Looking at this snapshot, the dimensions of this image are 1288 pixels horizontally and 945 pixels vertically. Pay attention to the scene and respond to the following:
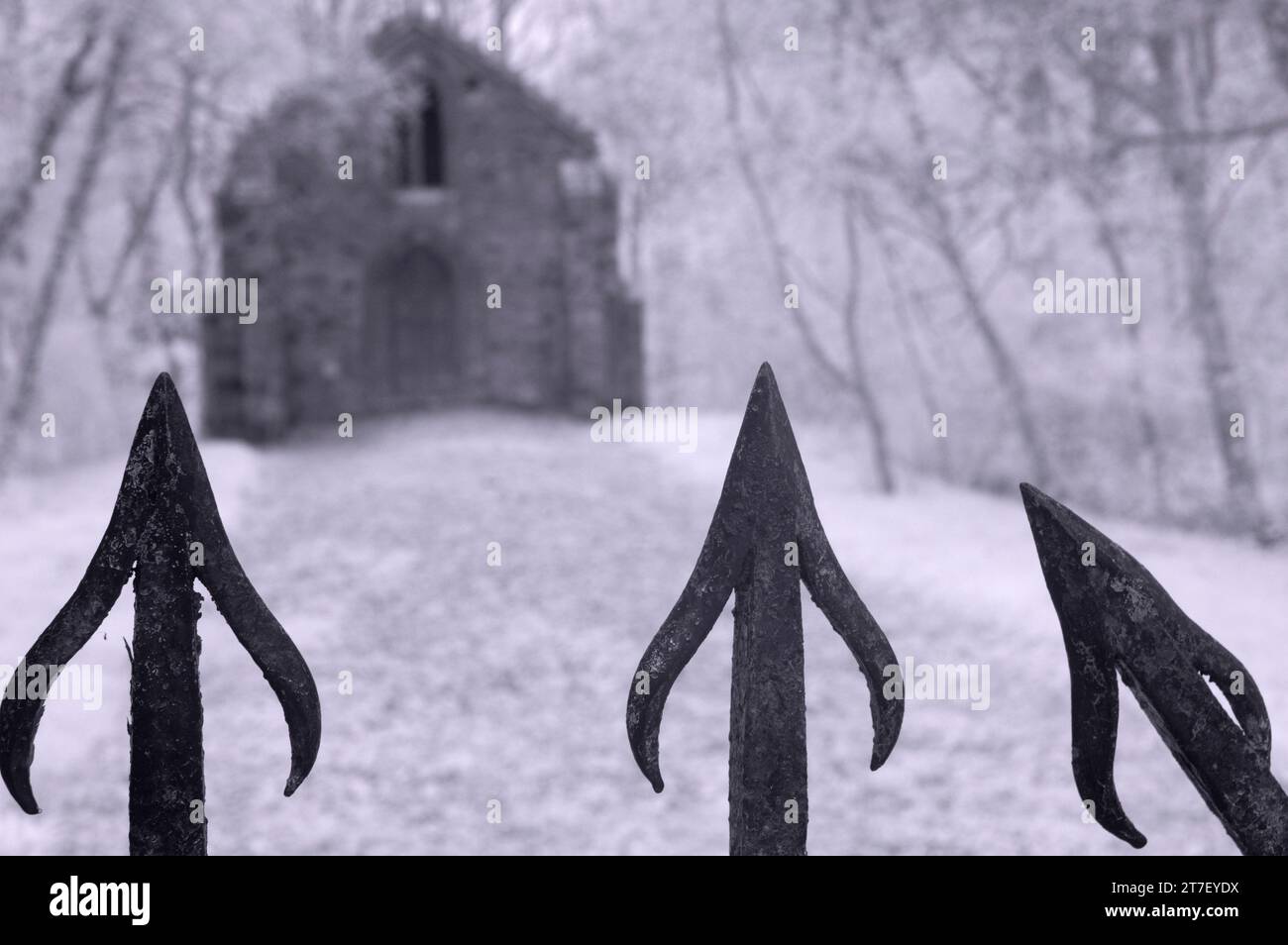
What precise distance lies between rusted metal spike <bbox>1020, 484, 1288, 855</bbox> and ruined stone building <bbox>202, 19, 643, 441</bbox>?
2332 centimetres

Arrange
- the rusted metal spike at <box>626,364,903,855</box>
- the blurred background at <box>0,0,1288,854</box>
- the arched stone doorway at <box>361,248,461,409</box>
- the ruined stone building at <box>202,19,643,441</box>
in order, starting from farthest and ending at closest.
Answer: the arched stone doorway at <box>361,248,461,409</box> → the ruined stone building at <box>202,19,643,441</box> → the blurred background at <box>0,0,1288,854</box> → the rusted metal spike at <box>626,364,903,855</box>

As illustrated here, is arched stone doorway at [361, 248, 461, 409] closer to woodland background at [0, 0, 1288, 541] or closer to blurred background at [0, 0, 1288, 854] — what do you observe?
blurred background at [0, 0, 1288, 854]

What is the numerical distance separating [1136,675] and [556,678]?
25.7 feet

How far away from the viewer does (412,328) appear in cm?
2555

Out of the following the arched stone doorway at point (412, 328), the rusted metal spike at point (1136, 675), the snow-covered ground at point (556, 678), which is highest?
the arched stone doorway at point (412, 328)

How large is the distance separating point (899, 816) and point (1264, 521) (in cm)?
952

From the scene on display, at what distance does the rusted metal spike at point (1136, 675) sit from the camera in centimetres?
183

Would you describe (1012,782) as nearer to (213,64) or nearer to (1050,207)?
(1050,207)

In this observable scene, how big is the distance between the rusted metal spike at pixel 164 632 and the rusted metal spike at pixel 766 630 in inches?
23.4

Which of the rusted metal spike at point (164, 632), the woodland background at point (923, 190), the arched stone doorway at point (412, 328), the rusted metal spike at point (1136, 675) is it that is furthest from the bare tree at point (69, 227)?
the rusted metal spike at point (1136, 675)

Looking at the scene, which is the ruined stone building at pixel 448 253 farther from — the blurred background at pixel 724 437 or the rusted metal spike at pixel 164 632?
the rusted metal spike at pixel 164 632

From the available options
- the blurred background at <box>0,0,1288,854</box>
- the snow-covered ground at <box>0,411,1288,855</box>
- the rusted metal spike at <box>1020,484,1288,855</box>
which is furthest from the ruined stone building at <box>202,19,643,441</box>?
the rusted metal spike at <box>1020,484,1288,855</box>

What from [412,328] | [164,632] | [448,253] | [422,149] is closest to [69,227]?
[412,328]

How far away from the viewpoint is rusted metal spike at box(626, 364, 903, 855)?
1815 millimetres
